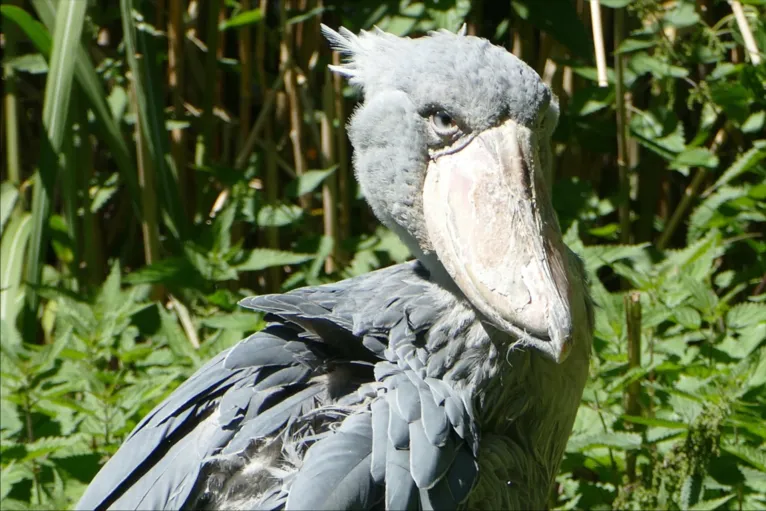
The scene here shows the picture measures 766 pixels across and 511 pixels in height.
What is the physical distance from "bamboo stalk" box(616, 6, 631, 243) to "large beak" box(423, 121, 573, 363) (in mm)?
1471

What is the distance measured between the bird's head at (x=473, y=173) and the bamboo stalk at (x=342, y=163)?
5.05ft

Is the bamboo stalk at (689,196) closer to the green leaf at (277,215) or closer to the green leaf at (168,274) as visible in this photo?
the green leaf at (277,215)

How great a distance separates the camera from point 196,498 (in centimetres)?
154

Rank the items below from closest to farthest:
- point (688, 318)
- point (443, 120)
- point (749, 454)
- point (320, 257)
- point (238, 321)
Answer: point (443, 120) → point (749, 454) → point (688, 318) → point (238, 321) → point (320, 257)

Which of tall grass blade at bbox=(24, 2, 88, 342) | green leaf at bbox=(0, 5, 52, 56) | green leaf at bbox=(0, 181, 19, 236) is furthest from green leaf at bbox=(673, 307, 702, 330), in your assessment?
green leaf at bbox=(0, 181, 19, 236)

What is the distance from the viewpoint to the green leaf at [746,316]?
233 centimetres

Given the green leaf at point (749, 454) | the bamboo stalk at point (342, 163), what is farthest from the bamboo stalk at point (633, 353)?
the bamboo stalk at point (342, 163)

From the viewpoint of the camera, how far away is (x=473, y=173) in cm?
156

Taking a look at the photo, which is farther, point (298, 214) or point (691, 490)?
point (298, 214)

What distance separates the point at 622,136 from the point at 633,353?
99 centimetres

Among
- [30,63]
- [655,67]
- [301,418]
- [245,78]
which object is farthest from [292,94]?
[301,418]

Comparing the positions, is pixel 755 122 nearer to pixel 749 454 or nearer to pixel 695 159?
pixel 695 159

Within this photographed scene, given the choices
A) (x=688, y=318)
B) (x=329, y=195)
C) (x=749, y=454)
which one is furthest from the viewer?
(x=329, y=195)

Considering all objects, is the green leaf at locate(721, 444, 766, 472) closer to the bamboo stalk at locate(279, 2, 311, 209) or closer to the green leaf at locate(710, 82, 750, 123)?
the green leaf at locate(710, 82, 750, 123)
